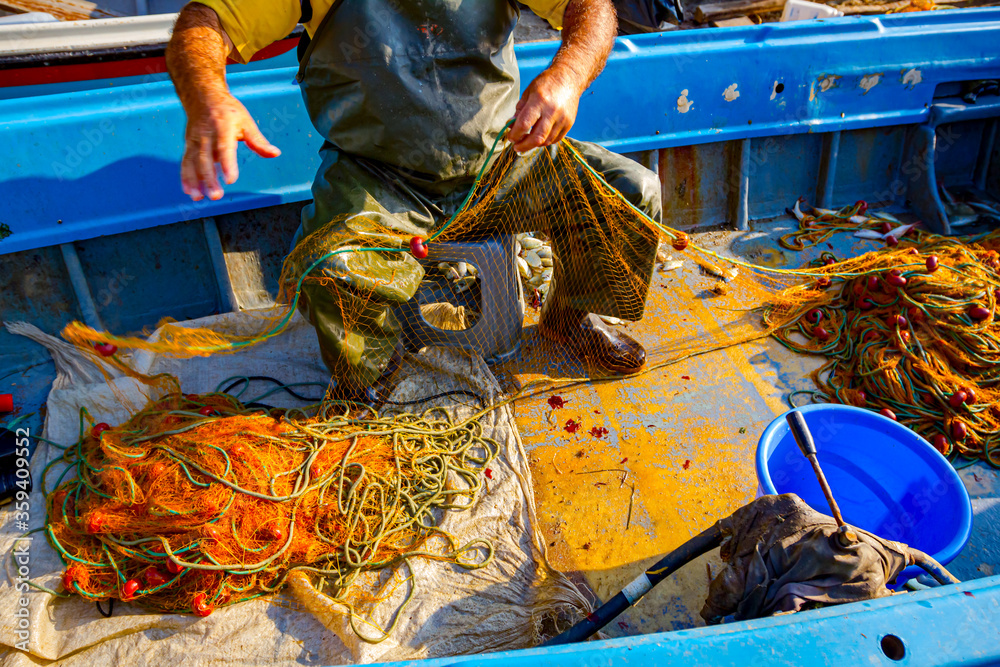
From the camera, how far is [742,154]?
4059 millimetres

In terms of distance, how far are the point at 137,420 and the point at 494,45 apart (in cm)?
204

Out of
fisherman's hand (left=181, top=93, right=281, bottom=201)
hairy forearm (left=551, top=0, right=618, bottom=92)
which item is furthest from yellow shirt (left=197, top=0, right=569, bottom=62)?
hairy forearm (left=551, top=0, right=618, bottom=92)

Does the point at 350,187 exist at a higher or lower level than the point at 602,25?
lower

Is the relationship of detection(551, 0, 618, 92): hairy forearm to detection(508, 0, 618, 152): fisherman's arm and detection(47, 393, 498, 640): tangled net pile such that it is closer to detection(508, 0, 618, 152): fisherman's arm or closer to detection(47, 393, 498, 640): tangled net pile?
detection(508, 0, 618, 152): fisherman's arm

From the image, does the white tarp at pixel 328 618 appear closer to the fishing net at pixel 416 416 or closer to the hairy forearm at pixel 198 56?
the fishing net at pixel 416 416

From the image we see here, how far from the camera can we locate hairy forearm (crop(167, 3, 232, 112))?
201cm

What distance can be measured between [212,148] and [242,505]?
45.9 inches

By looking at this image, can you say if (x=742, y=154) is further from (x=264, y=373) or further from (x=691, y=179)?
(x=264, y=373)

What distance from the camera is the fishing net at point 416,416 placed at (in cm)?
219

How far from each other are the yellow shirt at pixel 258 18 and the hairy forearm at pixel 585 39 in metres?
0.91

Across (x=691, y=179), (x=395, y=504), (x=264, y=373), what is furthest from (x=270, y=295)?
(x=691, y=179)

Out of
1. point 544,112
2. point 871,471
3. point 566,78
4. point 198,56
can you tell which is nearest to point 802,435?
point 871,471

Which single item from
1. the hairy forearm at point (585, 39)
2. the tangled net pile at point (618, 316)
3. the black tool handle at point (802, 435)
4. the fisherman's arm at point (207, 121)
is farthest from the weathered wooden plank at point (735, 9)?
the black tool handle at point (802, 435)

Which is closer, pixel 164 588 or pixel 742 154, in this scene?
pixel 164 588
